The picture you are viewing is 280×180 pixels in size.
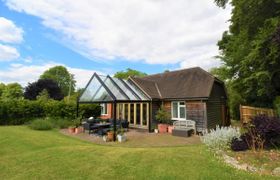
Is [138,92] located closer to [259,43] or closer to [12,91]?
[259,43]

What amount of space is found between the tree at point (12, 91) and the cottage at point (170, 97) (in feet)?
105

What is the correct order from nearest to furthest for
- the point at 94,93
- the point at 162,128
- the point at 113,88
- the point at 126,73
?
the point at 113,88 < the point at 94,93 < the point at 162,128 < the point at 126,73

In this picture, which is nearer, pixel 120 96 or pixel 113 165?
pixel 113 165

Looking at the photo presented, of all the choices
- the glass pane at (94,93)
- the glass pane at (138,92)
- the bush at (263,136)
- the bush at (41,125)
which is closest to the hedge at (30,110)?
the bush at (41,125)

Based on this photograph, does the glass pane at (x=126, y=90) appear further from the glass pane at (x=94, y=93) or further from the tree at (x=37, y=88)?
the tree at (x=37, y=88)

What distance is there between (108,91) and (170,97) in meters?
5.32

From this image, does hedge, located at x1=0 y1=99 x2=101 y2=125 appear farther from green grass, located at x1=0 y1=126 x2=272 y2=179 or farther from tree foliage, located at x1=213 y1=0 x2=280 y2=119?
tree foliage, located at x1=213 y1=0 x2=280 y2=119

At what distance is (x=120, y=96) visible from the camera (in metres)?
12.0

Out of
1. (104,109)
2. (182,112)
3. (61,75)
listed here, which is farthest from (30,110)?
(61,75)

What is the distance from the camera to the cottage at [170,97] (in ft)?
42.3

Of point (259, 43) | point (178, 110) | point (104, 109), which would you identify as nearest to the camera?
point (259, 43)

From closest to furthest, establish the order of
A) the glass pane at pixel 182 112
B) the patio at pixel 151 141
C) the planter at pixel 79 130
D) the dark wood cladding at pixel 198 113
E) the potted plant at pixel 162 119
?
1. the patio at pixel 151 141
2. the dark wood cladding at pixel 198 113
3. the planter at pixel 79 130
4. the potted plant at pixel 162 119
5. the glass pane at pixel 182 112

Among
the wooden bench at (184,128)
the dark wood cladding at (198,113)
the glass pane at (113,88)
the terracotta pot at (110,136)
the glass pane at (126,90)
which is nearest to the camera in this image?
the terracotta pot at (110,136)

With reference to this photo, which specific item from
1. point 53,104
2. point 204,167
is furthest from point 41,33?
point 204,167
